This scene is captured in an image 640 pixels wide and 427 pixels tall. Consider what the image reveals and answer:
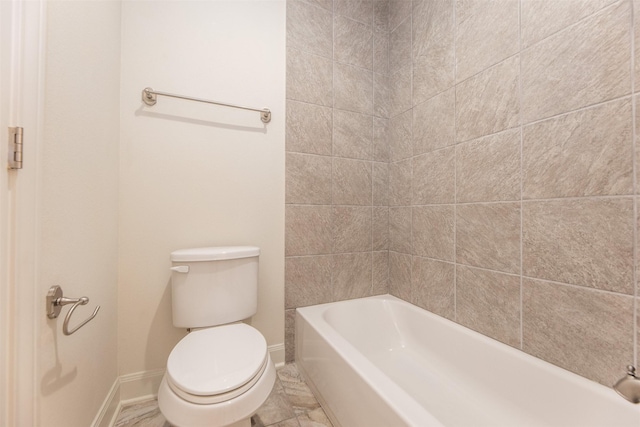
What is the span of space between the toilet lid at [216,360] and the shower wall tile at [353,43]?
5.64 ft

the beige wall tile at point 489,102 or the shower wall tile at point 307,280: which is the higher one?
the beige wall tile at point 489,102

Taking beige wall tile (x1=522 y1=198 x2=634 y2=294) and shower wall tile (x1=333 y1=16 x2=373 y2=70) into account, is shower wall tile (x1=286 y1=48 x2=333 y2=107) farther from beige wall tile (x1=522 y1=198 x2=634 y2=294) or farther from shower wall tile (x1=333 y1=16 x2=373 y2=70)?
beige wall tile (x1=522 y1=198 x2=634 y2=294)

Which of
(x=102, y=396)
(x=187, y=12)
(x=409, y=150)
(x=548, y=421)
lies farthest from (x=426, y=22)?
(x=102, y=396)

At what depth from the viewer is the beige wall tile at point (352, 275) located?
173 cm

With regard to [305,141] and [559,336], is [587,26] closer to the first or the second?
[559,336]

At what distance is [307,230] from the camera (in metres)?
1.65

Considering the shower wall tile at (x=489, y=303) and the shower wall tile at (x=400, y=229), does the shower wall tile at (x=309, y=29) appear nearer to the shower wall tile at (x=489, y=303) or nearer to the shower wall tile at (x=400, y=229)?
the shower wall tile at (x=400, y=229)

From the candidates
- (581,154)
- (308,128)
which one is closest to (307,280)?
(308,128)

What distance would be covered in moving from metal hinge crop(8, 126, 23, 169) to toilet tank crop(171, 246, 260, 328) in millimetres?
710

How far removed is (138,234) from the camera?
1.32 metres

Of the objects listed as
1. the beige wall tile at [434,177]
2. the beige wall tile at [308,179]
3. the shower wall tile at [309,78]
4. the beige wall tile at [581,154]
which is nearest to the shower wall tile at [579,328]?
the beige wall tile at [581,154]

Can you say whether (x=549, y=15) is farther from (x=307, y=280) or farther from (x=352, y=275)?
(x=307, y=280)

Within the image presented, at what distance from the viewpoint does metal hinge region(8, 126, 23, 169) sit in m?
0.59

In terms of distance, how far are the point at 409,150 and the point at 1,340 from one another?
1.81 meters
